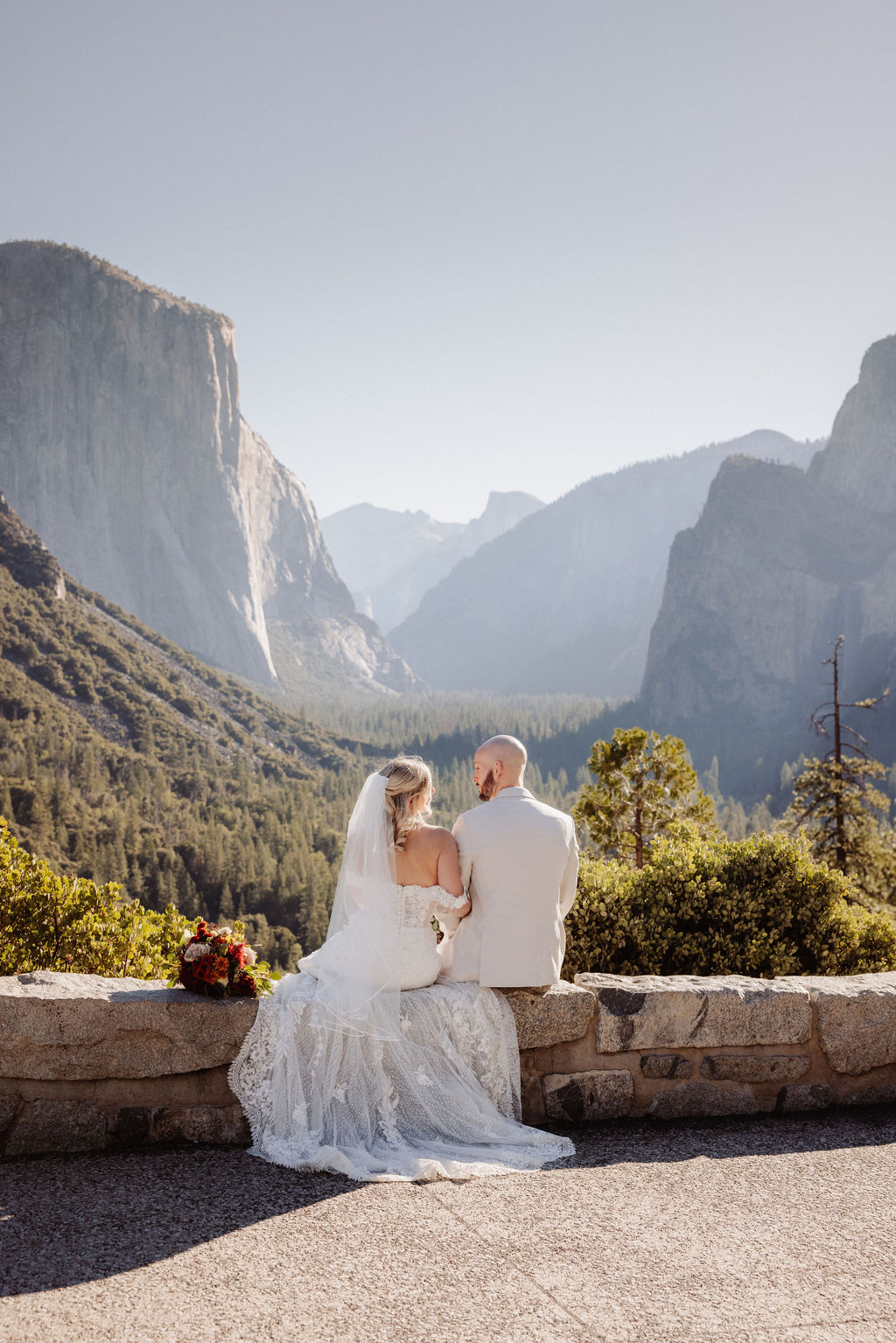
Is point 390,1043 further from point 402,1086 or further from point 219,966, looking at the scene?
point 219,966

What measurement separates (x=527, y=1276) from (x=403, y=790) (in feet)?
6.62

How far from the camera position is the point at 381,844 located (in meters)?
4.33

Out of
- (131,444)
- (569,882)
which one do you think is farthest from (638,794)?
(131,444)

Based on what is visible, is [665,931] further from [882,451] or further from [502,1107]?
[882,451]

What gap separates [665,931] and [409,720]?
6818 inches

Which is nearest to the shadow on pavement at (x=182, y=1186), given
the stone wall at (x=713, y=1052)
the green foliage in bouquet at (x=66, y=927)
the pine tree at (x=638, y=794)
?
the stone wall at (x=713, y=1052)

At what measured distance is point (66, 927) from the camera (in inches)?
242

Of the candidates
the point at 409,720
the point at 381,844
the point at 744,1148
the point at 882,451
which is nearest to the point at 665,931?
the point at 744,1148

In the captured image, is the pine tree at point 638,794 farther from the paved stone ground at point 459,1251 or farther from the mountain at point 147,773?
the mountain at point 147,773

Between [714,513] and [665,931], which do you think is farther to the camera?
[714,513]

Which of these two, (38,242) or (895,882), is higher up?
(38,242)

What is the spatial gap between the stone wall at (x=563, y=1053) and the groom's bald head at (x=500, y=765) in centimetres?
102

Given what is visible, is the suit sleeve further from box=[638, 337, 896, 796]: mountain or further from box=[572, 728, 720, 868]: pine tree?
box=[638, 337, 896, 796]: mountain

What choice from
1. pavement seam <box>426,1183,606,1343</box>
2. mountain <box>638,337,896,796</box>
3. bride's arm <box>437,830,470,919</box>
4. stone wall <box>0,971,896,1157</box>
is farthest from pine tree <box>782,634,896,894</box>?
mountain <box>638,337,896,796</box>
